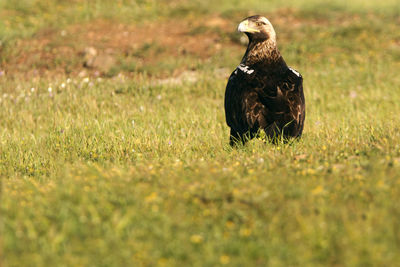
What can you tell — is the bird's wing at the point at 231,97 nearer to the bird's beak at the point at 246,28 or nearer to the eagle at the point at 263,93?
the eagle at the point at 263,93

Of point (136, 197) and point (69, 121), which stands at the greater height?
point (136, 197)

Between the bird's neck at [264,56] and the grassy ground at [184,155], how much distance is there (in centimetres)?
114

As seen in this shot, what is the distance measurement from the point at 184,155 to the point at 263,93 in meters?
1.28

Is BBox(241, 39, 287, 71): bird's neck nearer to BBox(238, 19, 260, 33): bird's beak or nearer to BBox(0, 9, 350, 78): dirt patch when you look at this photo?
BBox(238, 19, 260, 33): bird's beak

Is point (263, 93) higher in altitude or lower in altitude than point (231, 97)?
higher

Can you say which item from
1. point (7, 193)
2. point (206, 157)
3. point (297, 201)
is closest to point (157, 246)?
point (297, 201)

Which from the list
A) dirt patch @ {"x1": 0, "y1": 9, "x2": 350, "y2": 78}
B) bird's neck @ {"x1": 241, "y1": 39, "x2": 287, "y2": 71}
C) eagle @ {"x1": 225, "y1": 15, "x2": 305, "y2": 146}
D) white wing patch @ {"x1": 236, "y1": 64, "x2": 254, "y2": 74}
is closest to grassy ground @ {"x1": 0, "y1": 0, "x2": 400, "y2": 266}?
dirt patch @ {"x1": 0, "y1": 9, "x2": 350, "y2": 78}

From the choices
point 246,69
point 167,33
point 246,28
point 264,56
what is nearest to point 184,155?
point 246,69

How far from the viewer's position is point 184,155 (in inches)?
233

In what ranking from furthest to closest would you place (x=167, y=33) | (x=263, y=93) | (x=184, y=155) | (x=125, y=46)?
(x=167, y=33), (x=125, y=46), (x=263, y=93), (x=184, y=155)

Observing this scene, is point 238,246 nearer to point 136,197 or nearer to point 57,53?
point 136,197

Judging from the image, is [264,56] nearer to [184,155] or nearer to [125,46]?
[184,155]

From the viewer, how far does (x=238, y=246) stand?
337 cm

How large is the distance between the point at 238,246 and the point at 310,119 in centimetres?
587
